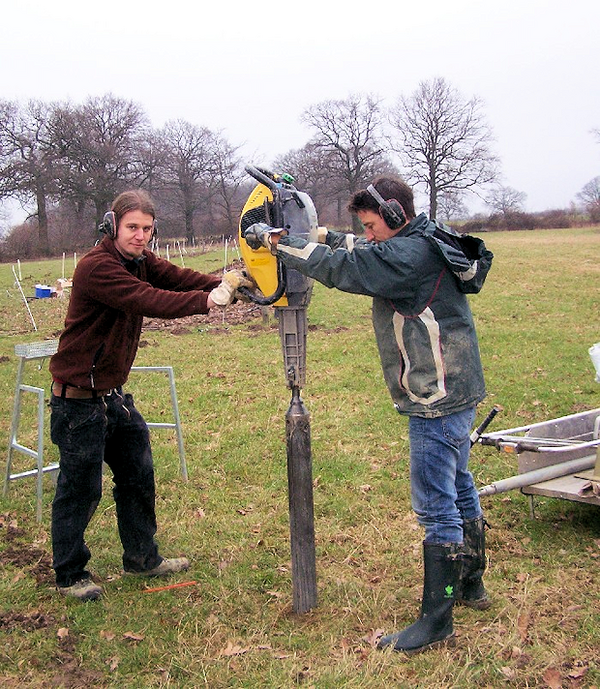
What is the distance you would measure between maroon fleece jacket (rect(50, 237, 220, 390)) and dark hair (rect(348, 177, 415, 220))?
92 cm

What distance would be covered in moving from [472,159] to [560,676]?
2320 inches

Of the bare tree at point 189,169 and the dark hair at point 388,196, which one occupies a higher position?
the bare tree at point 189,169

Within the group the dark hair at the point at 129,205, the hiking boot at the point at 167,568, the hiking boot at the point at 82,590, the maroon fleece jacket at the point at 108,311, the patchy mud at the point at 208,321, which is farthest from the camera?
the patchy mud at the point at 208,321

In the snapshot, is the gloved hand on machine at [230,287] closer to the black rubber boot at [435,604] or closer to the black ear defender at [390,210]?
the black ear defender at [390,210]

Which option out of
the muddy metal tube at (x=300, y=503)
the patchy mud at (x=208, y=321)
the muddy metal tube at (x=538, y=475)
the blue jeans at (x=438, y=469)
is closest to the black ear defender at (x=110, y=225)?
the muddy metal tube at (x=300, y=503)

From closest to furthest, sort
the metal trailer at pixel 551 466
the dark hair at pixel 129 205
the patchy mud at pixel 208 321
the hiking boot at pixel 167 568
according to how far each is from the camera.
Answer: the dark hair at pixel 129 205, the hiking boot at pixel 167 568, the metal trailer at pixel 551 466, the patchy mud at pixel 208 321

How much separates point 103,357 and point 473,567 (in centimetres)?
237

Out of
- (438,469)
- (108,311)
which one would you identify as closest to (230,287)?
(108,311)

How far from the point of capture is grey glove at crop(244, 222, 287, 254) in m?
3.37

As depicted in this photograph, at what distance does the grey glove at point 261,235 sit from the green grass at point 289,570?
2.04m

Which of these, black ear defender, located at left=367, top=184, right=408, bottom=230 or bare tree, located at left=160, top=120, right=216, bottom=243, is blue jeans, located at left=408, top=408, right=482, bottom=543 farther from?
bare tree, located at left=160, top=120, right=216, bottom=243

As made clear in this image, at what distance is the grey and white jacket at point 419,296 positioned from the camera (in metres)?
3.28

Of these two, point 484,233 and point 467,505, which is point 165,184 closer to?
point 484,233

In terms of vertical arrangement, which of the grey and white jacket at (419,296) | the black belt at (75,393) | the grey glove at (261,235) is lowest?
the black belt at (75,393)
